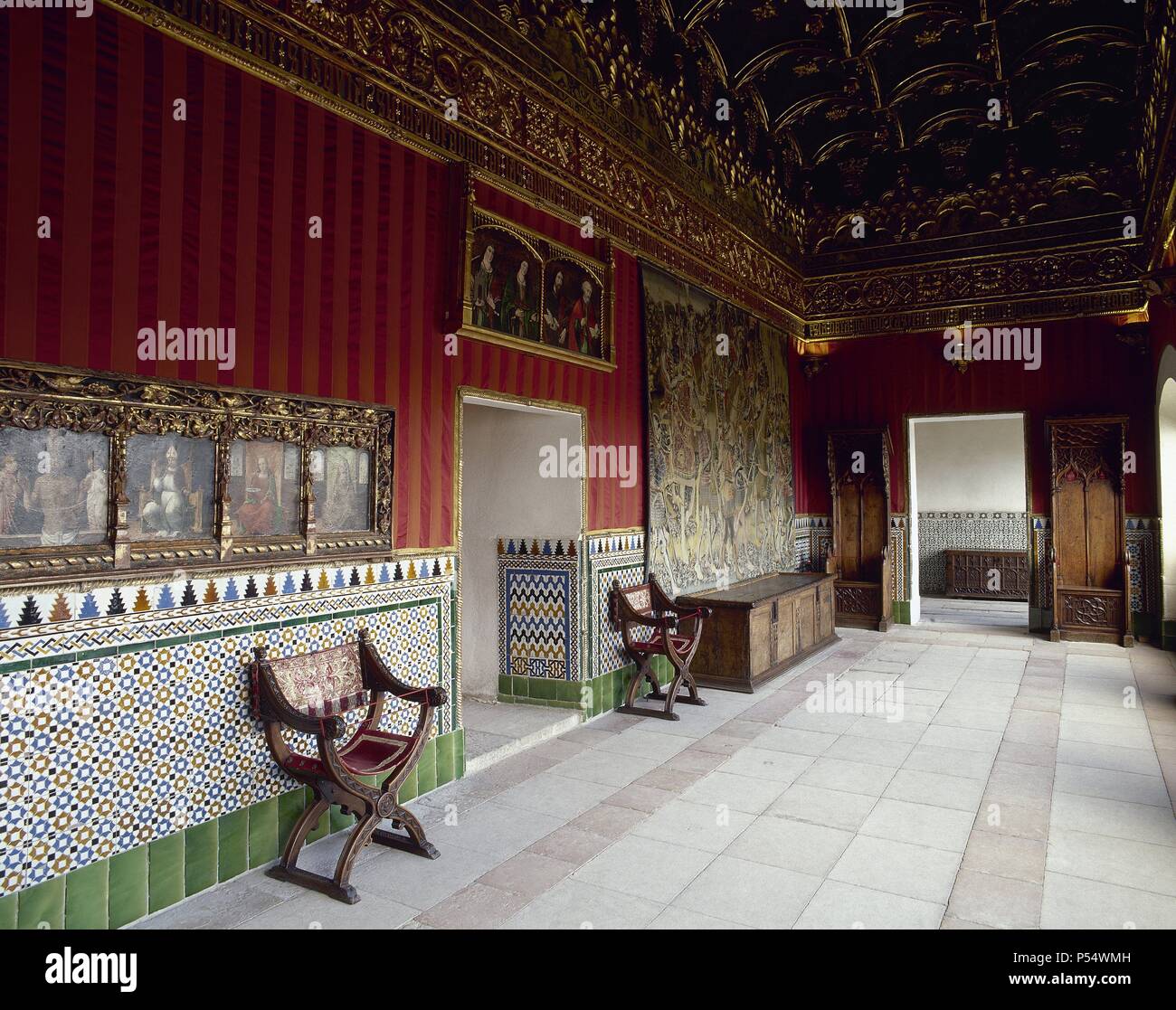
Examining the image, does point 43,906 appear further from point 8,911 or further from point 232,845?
point 232,845

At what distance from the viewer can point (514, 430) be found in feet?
20.0

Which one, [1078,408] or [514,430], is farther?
[1078,408]

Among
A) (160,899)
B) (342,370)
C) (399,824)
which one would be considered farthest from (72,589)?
(399,824)

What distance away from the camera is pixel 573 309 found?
18.9 feet

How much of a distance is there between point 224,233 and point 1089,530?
31.2 feet

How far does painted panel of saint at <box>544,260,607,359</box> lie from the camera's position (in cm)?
552

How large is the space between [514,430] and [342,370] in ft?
7.37

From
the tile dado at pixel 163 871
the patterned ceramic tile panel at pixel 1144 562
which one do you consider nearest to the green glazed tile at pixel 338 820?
the tile dado at pixel 163 871

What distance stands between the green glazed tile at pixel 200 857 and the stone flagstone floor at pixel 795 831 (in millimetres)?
86

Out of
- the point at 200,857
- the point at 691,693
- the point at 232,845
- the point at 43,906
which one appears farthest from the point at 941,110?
the point at 43,906

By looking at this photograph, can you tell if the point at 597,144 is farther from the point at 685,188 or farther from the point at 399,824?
the point at 399,824

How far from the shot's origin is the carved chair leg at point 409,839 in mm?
3547

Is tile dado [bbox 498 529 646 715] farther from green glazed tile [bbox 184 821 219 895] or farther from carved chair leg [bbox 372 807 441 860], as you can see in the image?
green glazed tile [bbox 184 821 219 895]

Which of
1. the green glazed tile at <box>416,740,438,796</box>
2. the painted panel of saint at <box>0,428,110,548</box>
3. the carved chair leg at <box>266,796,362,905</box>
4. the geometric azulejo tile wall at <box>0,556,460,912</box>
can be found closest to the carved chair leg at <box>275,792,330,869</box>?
the carved chair leg at <box>266,796,362,905</box>
